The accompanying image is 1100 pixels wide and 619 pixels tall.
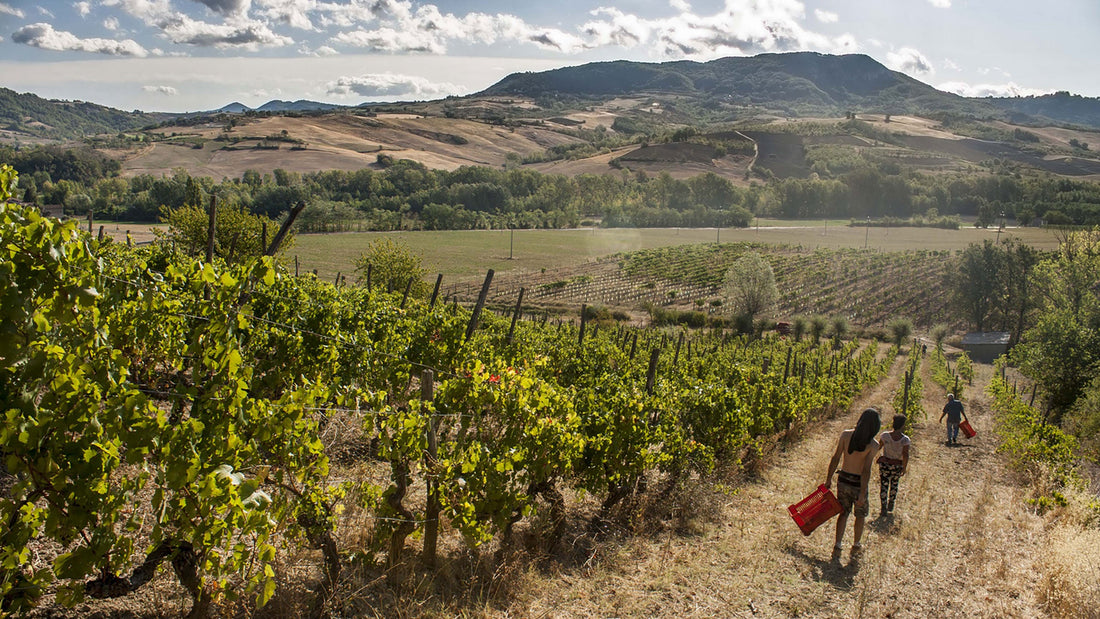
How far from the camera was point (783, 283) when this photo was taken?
58.6 m

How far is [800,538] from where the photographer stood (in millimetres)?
7012

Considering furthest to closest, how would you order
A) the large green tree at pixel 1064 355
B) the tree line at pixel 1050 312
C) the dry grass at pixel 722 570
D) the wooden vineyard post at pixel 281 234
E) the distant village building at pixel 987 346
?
1. the distant village building at pixel 987 346
2. the large green tree at pixel 1064 355
3. the tree line at pixel 1050 312
4. the wooden vineyard post at pixel 281 234
5. the dry grass at pixel 722 570

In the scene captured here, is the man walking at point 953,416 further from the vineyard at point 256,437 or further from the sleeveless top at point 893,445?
the sleeveless top at point 893,445

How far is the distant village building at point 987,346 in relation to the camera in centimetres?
4403

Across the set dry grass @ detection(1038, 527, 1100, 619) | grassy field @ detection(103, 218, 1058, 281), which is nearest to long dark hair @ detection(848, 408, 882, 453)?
dry grass @ detection(1038, 527, 1100, 619)

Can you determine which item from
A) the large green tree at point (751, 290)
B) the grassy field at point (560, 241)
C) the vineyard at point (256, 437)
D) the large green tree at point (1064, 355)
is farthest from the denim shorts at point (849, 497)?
the grassy field at point (560, 241)

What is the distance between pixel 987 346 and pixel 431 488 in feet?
166

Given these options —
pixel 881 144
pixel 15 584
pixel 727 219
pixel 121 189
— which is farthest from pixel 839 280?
pixel 881 144

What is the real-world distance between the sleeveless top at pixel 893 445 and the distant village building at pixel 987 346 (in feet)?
143

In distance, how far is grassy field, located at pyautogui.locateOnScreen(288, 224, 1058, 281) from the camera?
198 feet

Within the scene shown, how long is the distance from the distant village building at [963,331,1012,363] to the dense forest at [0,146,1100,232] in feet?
195

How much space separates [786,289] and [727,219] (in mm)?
49817

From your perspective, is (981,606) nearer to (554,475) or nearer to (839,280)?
(554,475)

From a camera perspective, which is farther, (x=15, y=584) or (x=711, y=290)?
(x=711, y=290)
